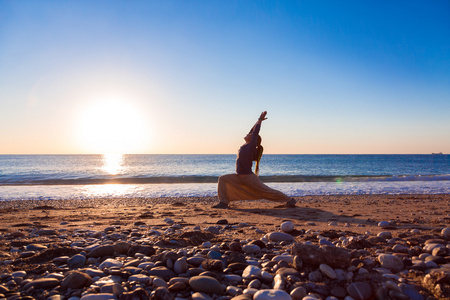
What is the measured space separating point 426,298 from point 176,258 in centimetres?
186

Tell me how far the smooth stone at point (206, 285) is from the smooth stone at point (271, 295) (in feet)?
0.94

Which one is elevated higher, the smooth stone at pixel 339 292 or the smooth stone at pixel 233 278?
the smooth stone at pixel 339 292

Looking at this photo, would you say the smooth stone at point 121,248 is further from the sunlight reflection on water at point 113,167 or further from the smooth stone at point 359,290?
the sunlight reflection on water at point 113,167

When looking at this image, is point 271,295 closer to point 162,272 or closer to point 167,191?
point 162,272

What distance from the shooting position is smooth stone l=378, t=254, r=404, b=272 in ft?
7.73

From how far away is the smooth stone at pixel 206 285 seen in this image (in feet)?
6.69

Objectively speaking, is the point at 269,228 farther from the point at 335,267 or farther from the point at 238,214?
the point at 335,267

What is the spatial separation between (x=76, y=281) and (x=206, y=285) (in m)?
0.94

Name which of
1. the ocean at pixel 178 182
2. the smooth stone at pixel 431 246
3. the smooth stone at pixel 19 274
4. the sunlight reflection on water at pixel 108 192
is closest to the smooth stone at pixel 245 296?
the smooth stone at pixel 19 274

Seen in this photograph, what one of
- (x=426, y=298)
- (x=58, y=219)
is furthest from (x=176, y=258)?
(x=58, y=219)

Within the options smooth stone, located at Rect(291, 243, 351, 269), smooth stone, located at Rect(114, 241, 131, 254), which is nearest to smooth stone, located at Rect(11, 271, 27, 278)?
smooth stone, located at Rect(114, 241, 131, 254)

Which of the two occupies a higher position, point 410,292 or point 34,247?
point 410,292

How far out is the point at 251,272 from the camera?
91.2 inches

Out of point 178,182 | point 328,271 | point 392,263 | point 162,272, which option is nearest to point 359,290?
point 328,271
